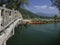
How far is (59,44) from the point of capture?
7727mm

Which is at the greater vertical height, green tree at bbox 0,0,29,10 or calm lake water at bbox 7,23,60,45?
green tree at bbox 0,0,29,10

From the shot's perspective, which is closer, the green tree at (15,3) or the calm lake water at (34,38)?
the calm lake water at (34,38)

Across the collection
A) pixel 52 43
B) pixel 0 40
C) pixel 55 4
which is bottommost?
pixel 52 43

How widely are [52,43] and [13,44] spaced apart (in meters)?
1.85

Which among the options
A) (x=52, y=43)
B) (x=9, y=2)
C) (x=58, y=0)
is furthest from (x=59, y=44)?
(x=9, y=2)

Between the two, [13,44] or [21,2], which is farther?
[21,2]

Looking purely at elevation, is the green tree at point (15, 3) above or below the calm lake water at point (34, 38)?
above

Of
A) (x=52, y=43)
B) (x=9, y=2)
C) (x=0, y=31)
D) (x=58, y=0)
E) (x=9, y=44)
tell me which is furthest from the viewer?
(x=9, y=2)

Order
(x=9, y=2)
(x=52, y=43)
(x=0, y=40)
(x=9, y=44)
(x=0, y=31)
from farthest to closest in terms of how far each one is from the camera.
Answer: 1. (x=9, y=2)
2. (x=52, y=43)
3. (x=9, y=44)
4. (x=0, y=31)
5. (x=0, y=40)

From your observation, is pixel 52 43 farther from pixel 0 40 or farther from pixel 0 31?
pixel 0 40

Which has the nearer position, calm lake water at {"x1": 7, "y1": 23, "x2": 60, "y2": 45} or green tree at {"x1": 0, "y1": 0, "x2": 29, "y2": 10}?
calm lake water at {"x1": 7, "y1": 23, "x2": 60, "y2": 45}

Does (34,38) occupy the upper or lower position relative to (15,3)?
lower

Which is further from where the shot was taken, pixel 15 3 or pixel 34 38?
pixel 15 3

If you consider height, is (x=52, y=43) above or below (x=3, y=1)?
below
